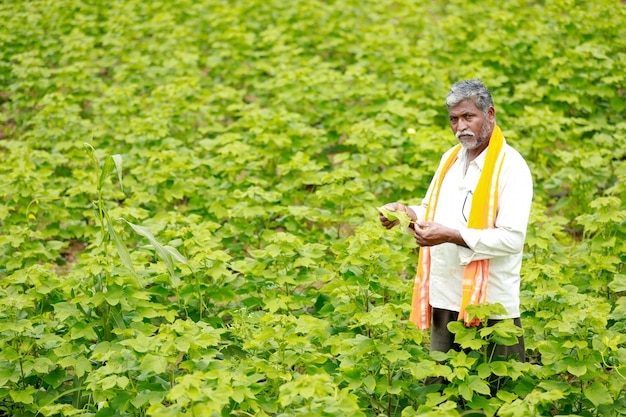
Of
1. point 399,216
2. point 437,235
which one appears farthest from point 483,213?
point 399,216

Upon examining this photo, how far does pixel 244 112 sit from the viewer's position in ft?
26.0

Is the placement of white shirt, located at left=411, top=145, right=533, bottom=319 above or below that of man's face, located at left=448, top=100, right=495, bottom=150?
below

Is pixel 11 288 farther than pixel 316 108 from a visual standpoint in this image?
No

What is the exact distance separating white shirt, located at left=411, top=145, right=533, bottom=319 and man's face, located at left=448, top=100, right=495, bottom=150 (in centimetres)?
9

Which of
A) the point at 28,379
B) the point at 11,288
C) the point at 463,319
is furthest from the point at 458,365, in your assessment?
the point at 11,288

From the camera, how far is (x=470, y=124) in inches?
155

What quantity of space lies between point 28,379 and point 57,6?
8218mm

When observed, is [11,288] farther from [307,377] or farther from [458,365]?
[458,365]

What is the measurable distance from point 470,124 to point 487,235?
0.60 meters

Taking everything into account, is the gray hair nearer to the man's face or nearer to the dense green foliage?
the man's face

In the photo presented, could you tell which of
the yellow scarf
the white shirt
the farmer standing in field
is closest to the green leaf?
the farmer standing in field

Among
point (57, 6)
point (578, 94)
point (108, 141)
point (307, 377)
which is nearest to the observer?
point (307, 377)

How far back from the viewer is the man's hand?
12.4 feet

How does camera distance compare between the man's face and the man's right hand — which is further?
the man's right hand
